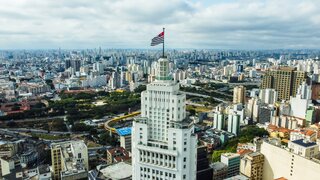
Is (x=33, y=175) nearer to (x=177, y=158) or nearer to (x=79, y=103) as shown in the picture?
(x=177, y=158)

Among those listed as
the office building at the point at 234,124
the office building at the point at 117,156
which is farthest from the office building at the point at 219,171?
the office building at the point at 234,124

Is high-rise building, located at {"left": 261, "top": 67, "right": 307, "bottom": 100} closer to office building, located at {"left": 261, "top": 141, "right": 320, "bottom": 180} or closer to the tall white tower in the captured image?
office building, located at {"left": 261, "top": 141, "right": 320, "bottom": 180}

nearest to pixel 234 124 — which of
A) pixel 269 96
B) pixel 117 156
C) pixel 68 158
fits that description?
pixel 269 96

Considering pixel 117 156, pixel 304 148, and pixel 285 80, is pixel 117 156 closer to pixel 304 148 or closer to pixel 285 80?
pixel 304 148

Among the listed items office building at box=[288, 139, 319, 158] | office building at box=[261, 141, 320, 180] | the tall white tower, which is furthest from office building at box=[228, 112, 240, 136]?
the tall white tower

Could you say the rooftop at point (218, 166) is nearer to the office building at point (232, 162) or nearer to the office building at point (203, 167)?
the office building at point (232, 162)
